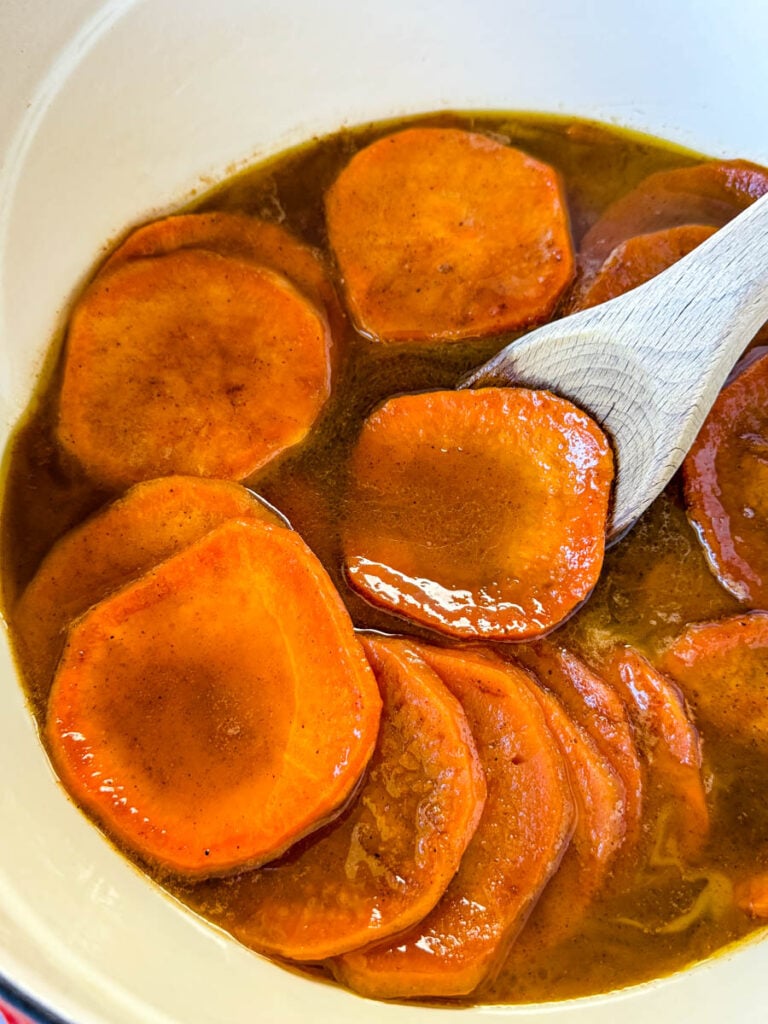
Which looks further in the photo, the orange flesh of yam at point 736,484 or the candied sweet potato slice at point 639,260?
the candied sweet potato slice at point 639,260

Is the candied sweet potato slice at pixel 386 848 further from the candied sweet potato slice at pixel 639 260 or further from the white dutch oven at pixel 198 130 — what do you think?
the candied sweet potato slice at pixel 639 260

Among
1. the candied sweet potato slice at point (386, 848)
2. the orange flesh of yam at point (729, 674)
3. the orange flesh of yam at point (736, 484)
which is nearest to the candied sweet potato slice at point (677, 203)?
the orange flesh of yam at point (736, 484)

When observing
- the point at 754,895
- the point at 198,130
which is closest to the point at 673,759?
the point at 754,895

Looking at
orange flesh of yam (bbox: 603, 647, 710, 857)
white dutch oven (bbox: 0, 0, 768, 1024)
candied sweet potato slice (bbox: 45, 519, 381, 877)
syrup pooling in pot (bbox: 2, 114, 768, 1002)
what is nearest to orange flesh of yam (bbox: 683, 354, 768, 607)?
syrup pooling in pot (bbox: 2, 114, 768, 1002)

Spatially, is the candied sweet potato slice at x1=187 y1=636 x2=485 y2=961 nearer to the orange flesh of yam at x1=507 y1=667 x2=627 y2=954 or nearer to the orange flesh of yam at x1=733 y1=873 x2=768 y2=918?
the orange flesh of yam at x1=507 y1=667 x2=627 y2=954

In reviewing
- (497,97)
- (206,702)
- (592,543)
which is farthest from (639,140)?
(206,702)

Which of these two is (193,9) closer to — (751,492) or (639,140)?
(639,140)
